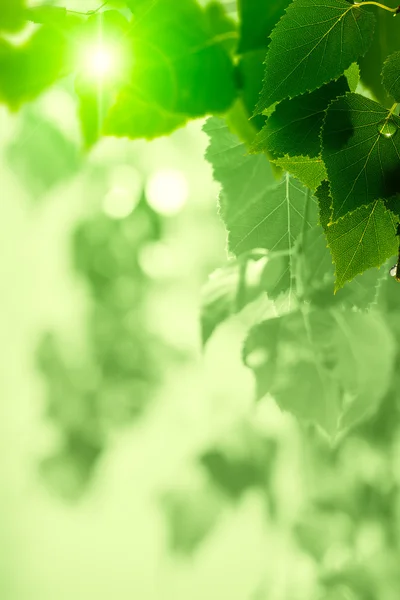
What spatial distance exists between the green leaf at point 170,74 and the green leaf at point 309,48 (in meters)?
0.03

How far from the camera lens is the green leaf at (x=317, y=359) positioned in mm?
272

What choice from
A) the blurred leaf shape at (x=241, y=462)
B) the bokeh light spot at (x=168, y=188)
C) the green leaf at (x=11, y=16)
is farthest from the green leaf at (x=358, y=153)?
the blurred leaf shape at (x=241, y=462)

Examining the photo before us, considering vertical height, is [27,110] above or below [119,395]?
above

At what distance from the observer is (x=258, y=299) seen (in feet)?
0.90

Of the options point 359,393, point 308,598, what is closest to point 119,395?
point 308,598

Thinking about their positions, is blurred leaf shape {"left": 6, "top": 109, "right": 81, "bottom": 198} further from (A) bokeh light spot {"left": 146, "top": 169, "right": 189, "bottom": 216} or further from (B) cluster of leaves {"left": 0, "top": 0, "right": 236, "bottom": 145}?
(A) bokeh light spot {"left": 146, "top": 169, "right": 189, "bottom": 216}

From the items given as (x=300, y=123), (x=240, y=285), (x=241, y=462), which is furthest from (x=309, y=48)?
(x=241, y=462)

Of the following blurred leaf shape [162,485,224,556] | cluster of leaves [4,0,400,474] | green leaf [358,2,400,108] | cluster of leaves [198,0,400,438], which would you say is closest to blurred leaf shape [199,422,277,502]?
blurred leaf shape [162,485,224,556]

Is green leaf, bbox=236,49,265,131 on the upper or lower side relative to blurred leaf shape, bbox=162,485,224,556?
upper

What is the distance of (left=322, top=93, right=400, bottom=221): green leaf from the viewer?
0.15 m

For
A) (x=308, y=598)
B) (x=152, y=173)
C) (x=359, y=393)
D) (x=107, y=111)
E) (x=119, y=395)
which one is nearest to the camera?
(x=107, y=111)

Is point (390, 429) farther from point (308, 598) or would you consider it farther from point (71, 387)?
point (71, 387)

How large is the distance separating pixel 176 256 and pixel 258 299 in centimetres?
55

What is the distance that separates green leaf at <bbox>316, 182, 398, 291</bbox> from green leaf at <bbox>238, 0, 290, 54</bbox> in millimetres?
59
